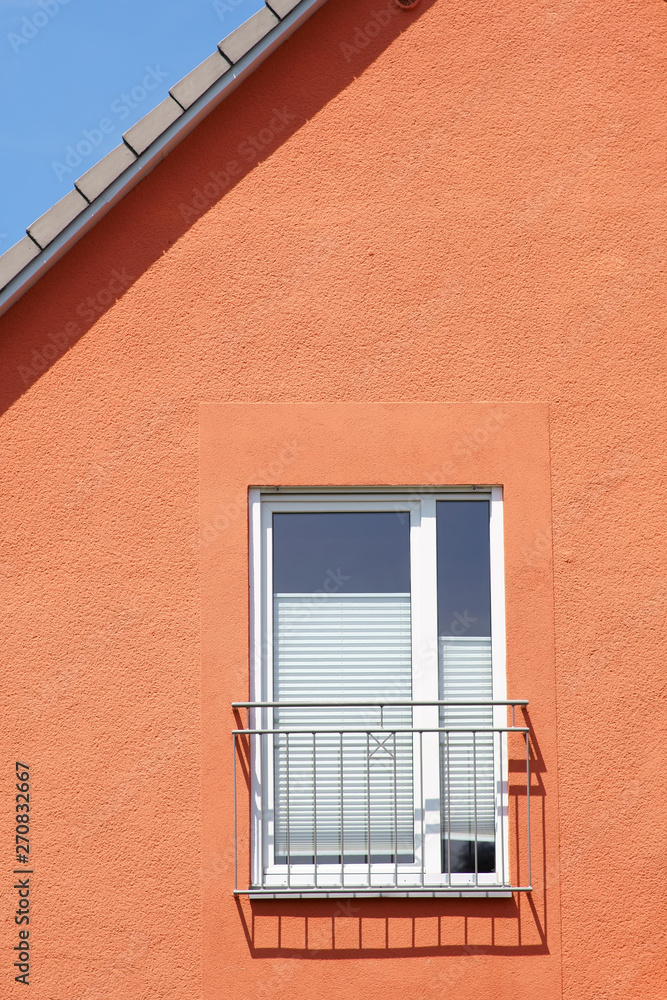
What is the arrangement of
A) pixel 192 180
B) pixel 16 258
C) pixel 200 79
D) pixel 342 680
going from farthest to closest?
pixel 192 180
pixel 342 680
pixel 200 79
pixel 16 258

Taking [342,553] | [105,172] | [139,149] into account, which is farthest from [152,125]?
[342,553]

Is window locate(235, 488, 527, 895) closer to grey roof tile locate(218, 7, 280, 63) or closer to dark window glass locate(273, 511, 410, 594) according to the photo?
dark window glass locate(273, 511, 410, 594)

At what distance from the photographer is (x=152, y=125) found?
5.56 meters

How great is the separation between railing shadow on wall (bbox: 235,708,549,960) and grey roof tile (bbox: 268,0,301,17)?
457 centimetres

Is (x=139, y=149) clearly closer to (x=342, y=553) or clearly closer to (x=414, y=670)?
(x=342, y=553)

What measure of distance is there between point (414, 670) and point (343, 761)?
600mm

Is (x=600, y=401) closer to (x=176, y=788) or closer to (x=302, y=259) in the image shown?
(x=302, y=259)

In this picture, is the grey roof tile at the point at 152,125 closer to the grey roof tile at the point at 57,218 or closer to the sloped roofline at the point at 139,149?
the sloped roofline at the point at 139,149

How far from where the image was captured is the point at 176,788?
5449 millimetres

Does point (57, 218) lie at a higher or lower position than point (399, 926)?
higher

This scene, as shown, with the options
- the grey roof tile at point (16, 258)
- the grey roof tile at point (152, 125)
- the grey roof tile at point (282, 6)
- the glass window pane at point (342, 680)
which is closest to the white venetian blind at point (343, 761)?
the glass window pane at point (342, 680)

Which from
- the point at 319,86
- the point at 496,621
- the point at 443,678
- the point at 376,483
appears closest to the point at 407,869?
the point at 443,678

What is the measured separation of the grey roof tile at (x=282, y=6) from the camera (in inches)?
221

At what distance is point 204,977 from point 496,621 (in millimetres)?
2327
